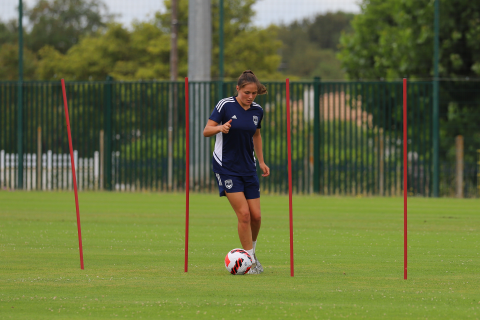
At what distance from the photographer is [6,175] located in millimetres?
20812

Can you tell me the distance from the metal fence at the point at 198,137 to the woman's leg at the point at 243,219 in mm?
11436

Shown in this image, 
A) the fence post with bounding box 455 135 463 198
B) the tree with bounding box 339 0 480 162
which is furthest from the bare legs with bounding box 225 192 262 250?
the fence post with bounding box 455 135 463 198

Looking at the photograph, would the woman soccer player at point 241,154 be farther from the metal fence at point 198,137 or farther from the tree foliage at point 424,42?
the tree foliage at point 424,42

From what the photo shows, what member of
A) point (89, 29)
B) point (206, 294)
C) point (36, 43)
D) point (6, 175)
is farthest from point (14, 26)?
point (206, 294)

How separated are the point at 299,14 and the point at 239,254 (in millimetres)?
15806

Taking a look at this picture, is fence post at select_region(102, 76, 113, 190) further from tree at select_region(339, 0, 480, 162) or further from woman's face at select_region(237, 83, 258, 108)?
woman's face at select_region(237, 83, 258, 108)

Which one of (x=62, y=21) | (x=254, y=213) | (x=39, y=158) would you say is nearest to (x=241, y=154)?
(x=254, y=213)

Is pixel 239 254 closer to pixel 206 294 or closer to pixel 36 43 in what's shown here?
pixel 206 294

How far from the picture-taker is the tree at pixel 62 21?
57.2 m

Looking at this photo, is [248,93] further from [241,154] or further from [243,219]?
[243,219]

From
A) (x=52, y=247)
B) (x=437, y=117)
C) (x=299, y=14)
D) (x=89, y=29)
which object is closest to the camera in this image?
(x=52, y=247)

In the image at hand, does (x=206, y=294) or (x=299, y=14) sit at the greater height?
(x=299, y=14)

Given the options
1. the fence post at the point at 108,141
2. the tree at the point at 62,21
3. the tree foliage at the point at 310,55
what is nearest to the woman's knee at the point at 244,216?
the fence post at the point at 108,141

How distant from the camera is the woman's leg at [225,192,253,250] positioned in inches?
295
